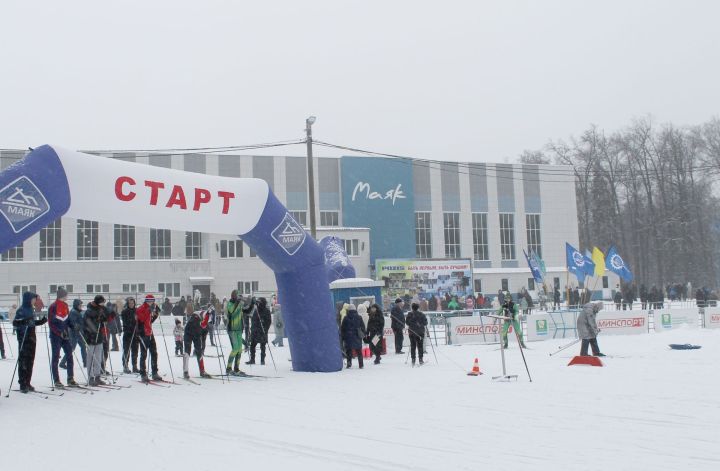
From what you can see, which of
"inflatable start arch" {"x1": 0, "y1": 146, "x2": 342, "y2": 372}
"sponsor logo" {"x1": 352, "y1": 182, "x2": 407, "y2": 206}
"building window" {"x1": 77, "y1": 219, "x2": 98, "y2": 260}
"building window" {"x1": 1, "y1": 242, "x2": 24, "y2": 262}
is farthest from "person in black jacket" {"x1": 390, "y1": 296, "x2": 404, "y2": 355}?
"building window" {"x1": 1, "y1": 242, "x2": 24, "y2": 262}

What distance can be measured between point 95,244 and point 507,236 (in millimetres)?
30538

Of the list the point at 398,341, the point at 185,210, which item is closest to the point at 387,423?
the point at 185,210

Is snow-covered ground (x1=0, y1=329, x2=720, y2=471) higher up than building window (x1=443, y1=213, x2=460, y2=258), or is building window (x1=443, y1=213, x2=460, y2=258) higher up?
building window (x1=443, y1=213, x2=460, y2=258)

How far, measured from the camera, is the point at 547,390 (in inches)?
428

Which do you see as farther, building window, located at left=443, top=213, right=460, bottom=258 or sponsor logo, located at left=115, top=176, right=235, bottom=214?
building window, located at left=443, top=213, right=460, bottom=258

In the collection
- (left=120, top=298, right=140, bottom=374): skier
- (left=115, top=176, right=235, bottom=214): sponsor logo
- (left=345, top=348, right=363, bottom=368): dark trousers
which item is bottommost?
(left=345, top=348, right=363, bottom=368): dark trousers

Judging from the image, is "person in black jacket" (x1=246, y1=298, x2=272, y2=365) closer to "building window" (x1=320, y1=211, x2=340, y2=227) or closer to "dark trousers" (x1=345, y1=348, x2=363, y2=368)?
"dark trousers" (x1=345, y1=348, x2=363, y2=368)

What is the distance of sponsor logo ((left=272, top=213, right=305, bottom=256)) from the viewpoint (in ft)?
45.3

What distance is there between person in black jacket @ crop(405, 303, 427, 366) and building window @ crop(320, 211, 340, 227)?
34.1m

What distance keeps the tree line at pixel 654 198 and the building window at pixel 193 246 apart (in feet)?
Result: 100

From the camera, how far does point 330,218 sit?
50.4m

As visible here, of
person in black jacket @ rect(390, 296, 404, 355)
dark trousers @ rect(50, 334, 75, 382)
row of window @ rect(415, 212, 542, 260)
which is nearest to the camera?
dark trousers @ rect(50, 334, 75, 382)

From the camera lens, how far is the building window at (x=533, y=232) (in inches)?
2191

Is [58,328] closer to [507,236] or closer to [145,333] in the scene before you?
[145,333]
